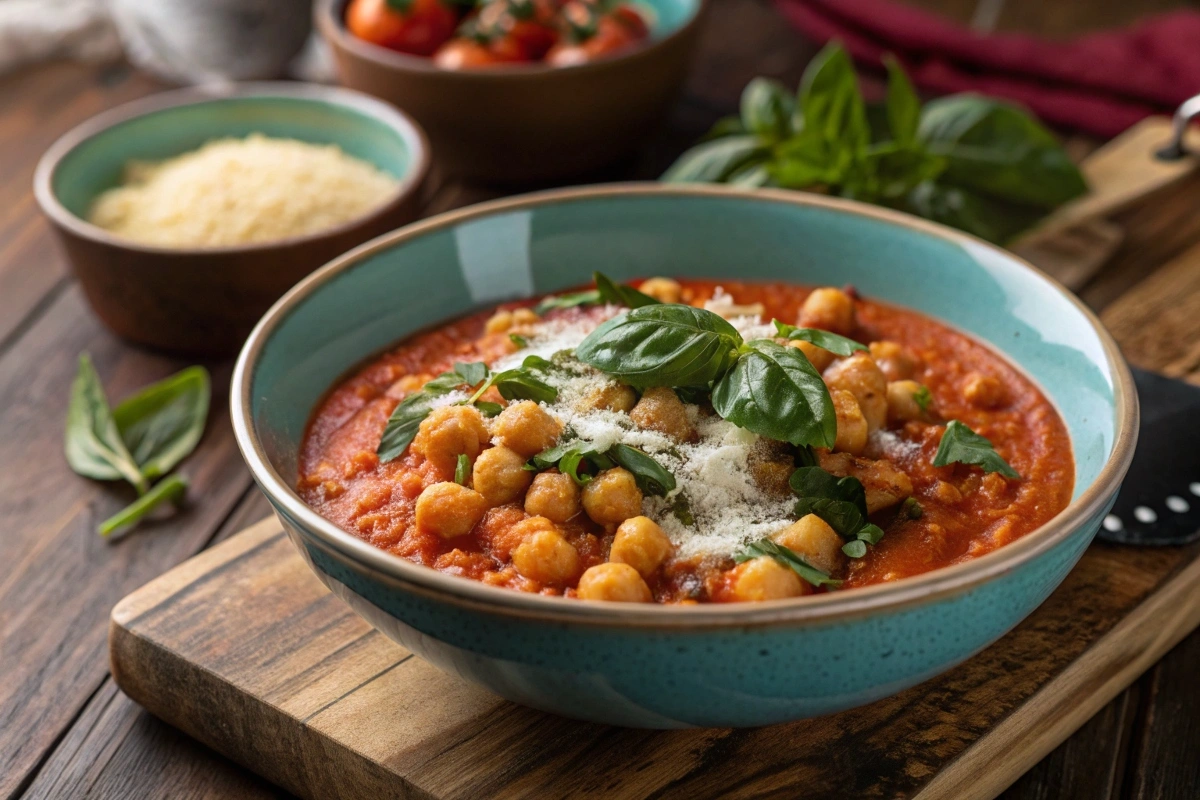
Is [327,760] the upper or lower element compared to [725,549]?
lower

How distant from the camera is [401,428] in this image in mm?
2586

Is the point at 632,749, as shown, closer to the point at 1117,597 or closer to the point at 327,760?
the point at 327,760

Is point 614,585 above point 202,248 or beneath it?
above

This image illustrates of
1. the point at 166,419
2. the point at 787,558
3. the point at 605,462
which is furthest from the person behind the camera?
the point at 166,419

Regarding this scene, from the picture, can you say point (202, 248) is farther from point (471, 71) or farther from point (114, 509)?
point (471, 71)

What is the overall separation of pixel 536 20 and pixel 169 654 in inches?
112

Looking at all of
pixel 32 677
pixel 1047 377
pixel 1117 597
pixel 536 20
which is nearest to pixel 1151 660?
pixel 1117 597

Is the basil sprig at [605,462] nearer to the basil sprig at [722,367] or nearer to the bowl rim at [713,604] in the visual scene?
the basil sprig at [722,367]

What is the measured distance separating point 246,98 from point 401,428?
93.8 inches

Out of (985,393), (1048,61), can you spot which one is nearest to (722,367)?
(985,393)

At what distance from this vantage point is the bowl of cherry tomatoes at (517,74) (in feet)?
14.0

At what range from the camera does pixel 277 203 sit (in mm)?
3844

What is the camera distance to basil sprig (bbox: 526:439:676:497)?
2.32 meters

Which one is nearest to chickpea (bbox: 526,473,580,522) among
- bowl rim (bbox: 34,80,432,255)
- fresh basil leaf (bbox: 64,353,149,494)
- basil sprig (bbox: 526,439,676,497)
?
basil sprig (bbox: 526,439,676,497)
